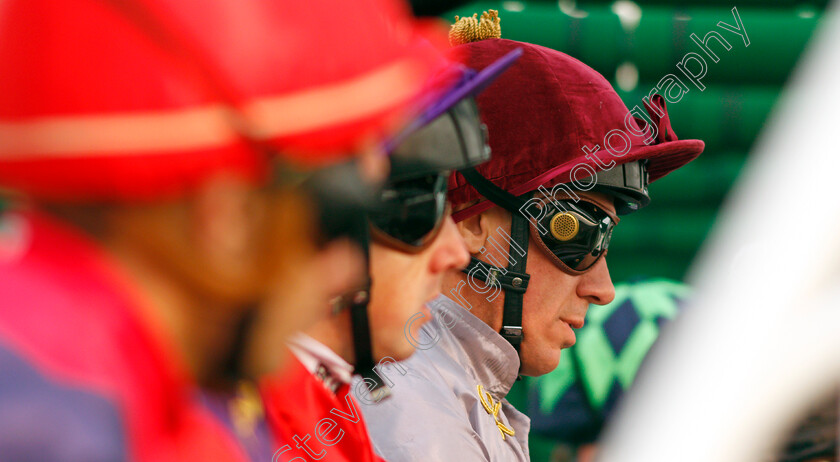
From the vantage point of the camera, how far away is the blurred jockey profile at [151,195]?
19.7 inches

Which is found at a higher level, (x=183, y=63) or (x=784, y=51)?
(x=183, y=63)

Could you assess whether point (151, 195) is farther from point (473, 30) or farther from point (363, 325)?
point (473, 30)

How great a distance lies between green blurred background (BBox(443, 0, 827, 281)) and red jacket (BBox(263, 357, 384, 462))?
2.06m

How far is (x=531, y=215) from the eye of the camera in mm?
1534

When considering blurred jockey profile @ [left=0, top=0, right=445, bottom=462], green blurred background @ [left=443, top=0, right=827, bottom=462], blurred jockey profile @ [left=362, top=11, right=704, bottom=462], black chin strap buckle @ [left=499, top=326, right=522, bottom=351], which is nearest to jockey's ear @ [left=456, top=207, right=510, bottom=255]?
blurred jockey profile @ [left=362, top=11, right=704, bottom=462]

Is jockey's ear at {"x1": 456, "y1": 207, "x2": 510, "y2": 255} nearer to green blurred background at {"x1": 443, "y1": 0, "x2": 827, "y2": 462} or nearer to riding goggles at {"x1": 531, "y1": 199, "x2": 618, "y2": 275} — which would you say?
riding goggles at {"x1": 531, "y1": 199, "x2": 618, "y2": 275}

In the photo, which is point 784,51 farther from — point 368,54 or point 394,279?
point 368,54

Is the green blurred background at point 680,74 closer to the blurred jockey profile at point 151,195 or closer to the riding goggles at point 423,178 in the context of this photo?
the riding goggles at point 423,178

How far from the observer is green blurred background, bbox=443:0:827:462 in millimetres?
2855

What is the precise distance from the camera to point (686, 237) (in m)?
3.06

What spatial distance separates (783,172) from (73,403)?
1.39 feet

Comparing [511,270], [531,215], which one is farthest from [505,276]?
[531,215]

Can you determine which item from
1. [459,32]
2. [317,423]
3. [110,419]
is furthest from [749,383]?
[459,32]

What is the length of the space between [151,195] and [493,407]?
105cm
